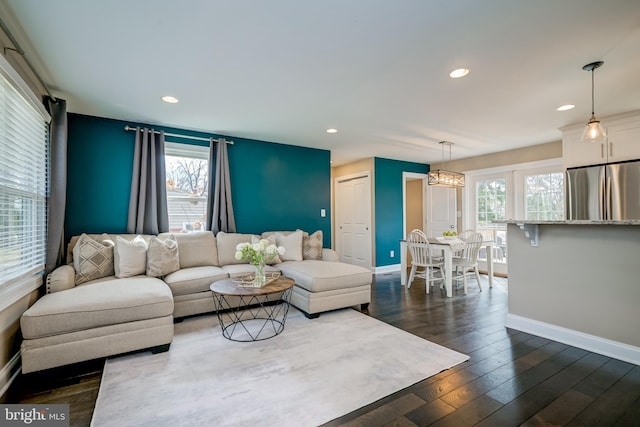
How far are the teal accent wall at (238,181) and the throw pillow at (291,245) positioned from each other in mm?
571

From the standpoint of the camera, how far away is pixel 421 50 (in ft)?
7.17

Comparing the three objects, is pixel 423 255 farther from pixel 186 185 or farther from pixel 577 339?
pixel 186 185

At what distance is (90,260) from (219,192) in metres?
1.74

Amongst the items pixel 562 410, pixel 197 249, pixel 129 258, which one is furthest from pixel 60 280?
pixel 562 410

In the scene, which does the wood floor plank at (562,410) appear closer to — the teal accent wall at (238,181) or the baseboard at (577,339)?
the baseboard at (577,339)

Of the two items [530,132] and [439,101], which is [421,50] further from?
[530,132]

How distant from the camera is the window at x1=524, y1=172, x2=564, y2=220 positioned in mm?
4895

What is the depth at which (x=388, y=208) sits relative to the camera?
610 cm

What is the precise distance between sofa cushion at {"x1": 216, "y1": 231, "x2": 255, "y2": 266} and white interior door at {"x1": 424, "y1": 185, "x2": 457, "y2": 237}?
166 inches

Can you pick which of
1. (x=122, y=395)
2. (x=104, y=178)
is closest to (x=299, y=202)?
(x=104, y=178)

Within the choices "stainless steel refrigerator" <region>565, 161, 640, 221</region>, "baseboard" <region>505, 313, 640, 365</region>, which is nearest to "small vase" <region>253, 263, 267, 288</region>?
"baseboard" <region>505, 313, 640, 365</region>

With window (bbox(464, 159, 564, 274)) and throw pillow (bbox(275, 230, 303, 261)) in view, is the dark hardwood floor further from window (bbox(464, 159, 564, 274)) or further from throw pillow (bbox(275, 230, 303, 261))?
window (bbox(464, 159, 564, 274))

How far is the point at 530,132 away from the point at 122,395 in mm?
5543

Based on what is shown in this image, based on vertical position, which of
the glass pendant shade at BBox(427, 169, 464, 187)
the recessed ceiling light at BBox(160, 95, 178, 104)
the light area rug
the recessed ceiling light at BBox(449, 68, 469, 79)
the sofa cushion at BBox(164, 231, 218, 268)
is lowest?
the light area rug
